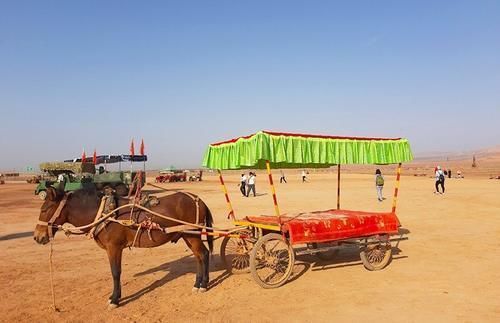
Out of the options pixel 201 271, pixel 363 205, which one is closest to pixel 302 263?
pixel 201 271

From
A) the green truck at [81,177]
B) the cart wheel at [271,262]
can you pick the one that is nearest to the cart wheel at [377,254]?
the cart wheel at [271,262]

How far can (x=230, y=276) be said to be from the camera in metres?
9.09

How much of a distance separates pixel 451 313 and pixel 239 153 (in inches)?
200

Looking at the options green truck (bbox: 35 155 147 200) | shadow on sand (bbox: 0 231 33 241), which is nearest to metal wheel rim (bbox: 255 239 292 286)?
shadow on sand (bbox: 0 231 33 241)

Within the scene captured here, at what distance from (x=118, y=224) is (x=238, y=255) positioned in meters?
3.04

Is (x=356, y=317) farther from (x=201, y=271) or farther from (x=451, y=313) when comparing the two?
(x=201, y=271)

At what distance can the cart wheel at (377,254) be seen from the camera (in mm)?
9469

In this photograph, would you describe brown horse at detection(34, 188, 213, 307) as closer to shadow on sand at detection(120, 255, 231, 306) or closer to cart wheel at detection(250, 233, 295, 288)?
shadow on sand at detection(120, 255, 231, 306)

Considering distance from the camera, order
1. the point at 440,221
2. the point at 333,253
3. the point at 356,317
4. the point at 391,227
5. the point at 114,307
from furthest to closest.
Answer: the point at 440,221, the point at 333,253, the point at 391,227, the point at 114,307, the point at 356,317

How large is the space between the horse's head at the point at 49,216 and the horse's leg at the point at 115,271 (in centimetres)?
109

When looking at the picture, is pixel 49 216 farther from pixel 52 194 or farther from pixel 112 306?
pixel 112 306

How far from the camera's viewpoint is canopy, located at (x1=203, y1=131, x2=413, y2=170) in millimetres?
8281

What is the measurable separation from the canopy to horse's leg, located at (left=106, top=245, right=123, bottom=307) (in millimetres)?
3222

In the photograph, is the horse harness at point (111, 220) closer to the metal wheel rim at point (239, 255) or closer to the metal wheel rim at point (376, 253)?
the metal wheel rim at point (239, 255)
